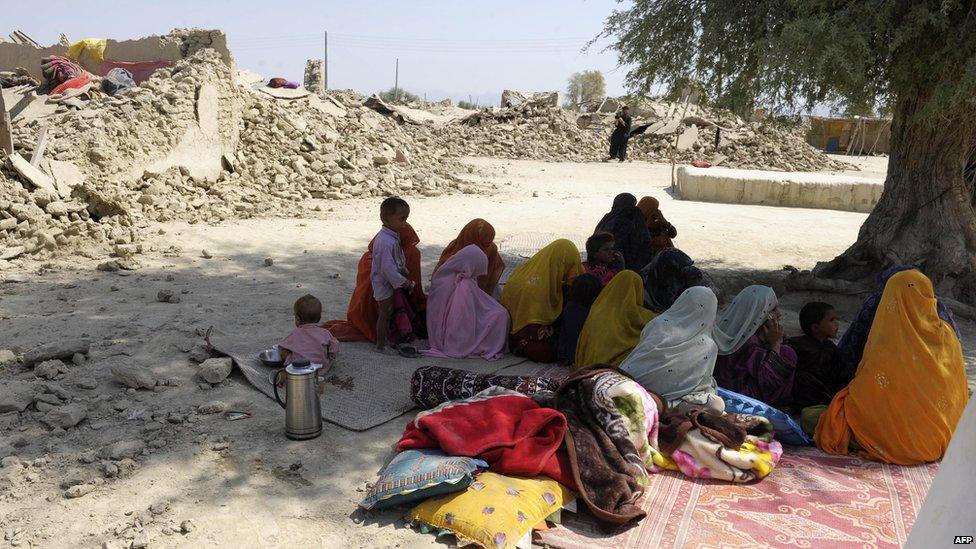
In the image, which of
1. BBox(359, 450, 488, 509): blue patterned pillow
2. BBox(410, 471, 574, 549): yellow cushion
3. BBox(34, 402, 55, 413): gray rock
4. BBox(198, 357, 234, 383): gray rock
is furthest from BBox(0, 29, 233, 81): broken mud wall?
BBox(410, 471, 574, 549): yellow cushion

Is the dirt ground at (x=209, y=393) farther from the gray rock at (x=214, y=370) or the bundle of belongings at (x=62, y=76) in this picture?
the bundle of belongings at (x=62, y=76)

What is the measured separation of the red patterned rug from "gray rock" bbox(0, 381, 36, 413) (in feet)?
8.75

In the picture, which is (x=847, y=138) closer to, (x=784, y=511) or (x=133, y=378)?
(x=784, y=511)

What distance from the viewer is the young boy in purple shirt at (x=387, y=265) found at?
4941 mm

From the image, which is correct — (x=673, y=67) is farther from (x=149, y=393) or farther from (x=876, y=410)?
(x=149, y=393)

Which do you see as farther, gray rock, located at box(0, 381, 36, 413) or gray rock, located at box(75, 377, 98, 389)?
gray rock, located at box(75, 377, 98, 389)

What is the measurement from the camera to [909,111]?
621 centimetres

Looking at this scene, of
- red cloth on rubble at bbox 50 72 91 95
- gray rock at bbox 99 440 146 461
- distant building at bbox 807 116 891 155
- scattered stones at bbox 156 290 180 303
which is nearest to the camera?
gray rock at bbox 99 440 146 461

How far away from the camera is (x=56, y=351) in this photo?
4.31m

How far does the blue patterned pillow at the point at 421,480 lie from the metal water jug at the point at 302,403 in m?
0.64

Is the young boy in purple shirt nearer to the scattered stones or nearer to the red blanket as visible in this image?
the red blanket

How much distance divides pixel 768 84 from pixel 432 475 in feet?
12.5

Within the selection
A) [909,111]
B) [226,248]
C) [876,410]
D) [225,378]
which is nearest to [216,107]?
[226,248]

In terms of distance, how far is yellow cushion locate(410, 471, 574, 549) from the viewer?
2787 millimetres
